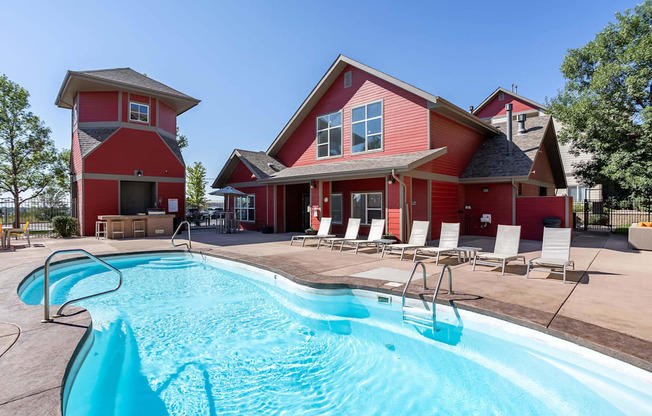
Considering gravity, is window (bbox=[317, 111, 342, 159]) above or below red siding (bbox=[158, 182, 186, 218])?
above

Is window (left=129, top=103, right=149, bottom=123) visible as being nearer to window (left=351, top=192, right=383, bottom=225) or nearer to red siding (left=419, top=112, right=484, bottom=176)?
window (left=351, top=192, right=383, bottom=225)

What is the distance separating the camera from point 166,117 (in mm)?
18766

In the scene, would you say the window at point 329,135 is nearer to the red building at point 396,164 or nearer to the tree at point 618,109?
the red building at point 396,164

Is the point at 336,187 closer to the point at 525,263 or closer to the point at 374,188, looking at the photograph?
the point at 374,188

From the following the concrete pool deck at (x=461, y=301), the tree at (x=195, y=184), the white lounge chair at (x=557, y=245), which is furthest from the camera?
the tree at (x=195, y=184)

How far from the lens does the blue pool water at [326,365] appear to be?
3.22 meters

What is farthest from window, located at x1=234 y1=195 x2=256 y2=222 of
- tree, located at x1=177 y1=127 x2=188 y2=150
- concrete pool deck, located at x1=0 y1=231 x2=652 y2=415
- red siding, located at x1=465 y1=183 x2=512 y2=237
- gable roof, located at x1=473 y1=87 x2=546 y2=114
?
gable roof, located at x1=473 y1=87 x2=546 y2=114

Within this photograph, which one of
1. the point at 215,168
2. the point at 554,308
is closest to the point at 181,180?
the point at 554,308

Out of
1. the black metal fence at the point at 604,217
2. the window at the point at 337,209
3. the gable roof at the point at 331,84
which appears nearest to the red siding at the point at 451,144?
the gable roof at the point at 331,84

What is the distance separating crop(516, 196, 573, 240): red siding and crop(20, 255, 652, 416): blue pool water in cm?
1050

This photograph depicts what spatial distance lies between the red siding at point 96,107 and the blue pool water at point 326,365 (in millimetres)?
13183

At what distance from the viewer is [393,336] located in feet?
15.7

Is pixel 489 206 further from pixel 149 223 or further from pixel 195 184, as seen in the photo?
pixel 195 184

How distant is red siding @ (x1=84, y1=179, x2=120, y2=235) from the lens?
50.3 feet
